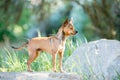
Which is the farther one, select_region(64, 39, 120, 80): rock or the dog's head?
select_region(64, 39, 120, 80): rock

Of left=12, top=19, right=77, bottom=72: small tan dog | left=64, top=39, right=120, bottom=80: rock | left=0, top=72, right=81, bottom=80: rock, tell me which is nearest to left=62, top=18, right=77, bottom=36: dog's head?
left=12, top=19, right=77, bottom=72: small tan dog

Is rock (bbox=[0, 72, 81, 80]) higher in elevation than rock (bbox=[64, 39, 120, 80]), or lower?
lower

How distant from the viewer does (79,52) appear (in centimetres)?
920

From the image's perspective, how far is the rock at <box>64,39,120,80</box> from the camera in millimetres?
8539

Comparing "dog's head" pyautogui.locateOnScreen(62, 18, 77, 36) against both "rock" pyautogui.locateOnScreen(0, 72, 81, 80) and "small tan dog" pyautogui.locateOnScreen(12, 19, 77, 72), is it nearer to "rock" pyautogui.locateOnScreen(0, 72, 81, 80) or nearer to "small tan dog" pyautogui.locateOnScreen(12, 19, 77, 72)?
"small tan dog" pyautogui.locateOnScreen(12, 19, 77, 72)

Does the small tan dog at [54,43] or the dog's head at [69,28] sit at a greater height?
the dog's head at [69,28]

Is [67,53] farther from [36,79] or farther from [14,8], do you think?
[14,8]

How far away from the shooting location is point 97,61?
28.9 feet

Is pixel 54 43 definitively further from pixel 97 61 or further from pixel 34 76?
pixel 97 61

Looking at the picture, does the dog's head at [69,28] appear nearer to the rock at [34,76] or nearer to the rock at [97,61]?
the rock at [34,76]

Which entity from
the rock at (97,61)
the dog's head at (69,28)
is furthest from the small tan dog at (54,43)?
the rock at (97,61)

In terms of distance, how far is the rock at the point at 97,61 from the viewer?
854 cm

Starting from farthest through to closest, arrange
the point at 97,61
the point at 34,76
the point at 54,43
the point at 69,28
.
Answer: the point at 97,61 < the point at 54,43 < the point at 69,28 < the point at 34,76

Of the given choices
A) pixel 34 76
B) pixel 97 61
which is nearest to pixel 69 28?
pixel 34 76
